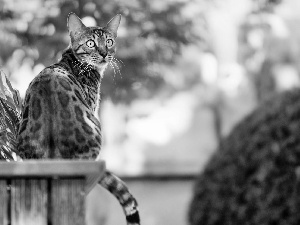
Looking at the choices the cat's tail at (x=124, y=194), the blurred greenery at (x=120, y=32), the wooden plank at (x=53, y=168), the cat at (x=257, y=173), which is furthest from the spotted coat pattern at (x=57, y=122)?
the cat at (x=257, y=173)

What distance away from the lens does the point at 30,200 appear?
1.89 meters

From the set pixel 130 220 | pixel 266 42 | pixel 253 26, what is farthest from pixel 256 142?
pixel 266 42

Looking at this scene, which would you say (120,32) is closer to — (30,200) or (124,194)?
(124,194)

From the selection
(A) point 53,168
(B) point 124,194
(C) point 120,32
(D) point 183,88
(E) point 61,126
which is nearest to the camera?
(A) point 53,168

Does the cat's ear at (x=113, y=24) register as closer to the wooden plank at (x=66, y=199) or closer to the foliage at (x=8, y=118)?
the foliage at (x=8, y=118)

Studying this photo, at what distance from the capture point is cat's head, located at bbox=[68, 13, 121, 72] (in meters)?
2.65

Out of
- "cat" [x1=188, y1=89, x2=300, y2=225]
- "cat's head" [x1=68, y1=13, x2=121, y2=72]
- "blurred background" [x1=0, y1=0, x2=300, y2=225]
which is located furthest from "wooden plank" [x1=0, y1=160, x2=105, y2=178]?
"blurred background" [x1=0, y1=0, x2=300, y2=225]

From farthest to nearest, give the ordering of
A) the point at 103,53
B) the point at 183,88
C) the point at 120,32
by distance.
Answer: the point at 183,88 → the point at 120,32 → the point at 103,53

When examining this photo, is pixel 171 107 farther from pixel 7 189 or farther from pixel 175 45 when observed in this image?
pixel 7 189

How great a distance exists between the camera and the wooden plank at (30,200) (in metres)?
1.88

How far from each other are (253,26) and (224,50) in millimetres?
1922

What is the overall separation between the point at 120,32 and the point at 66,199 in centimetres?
516

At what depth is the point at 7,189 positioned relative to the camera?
1.90 metres

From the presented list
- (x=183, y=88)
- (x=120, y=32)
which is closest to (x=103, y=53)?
(x=120, y=32)
